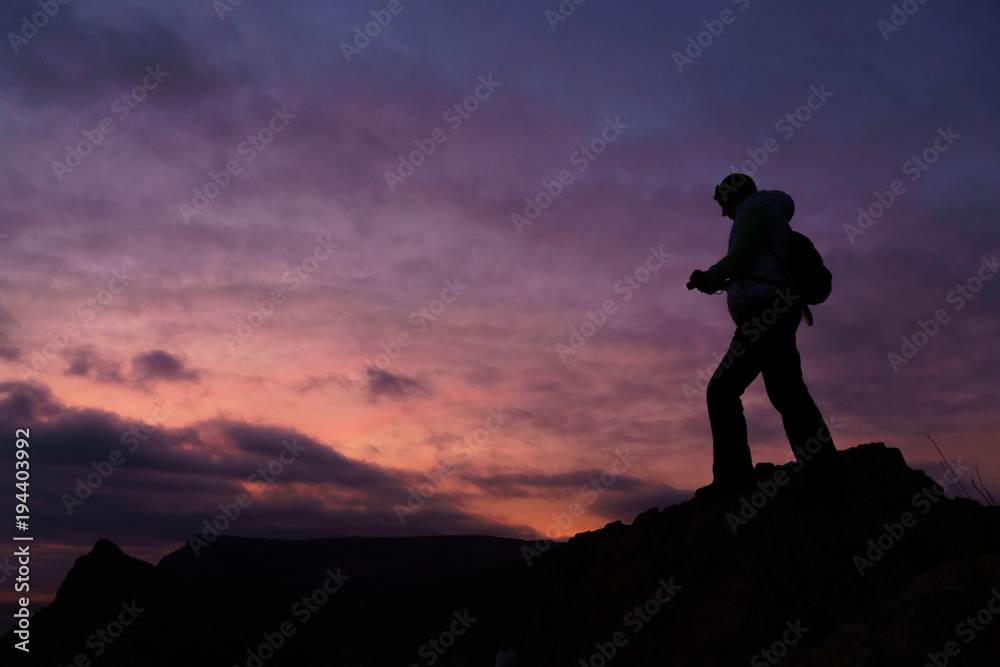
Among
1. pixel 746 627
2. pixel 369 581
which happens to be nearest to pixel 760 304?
pixel 746 627

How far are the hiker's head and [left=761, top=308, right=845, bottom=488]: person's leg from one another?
38.9 inches

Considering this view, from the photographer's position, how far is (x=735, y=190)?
5.04 meters

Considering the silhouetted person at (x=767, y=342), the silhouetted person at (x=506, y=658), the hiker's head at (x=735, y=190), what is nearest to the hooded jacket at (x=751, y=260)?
the silhouetted person at (x=767, y=342)

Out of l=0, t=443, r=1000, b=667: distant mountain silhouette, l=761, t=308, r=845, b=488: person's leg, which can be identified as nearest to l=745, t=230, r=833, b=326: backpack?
l=761, t=308, r=845, b=488: person's leg

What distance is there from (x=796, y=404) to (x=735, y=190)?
5.40 feet

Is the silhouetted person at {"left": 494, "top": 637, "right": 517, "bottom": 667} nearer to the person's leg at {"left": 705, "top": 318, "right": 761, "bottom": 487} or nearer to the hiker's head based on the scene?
the person's leg at {"left": 705, "top": 318, "right": 761, "bottom": 487}

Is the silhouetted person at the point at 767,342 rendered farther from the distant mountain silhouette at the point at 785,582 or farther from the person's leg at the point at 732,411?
the distant mountain silhouette at the point at 785,582

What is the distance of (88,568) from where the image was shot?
18.1 meters

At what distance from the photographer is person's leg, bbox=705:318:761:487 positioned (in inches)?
187

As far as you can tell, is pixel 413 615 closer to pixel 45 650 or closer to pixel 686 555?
pixel 45 650

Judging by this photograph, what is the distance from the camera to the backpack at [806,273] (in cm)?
462

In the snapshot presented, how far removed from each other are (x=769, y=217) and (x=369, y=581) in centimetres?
5450

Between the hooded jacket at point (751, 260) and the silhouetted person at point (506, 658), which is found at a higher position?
the hooded jacket at point (751, 260)

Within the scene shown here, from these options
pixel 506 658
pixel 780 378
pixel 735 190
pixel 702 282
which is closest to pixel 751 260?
pixel 702 282
